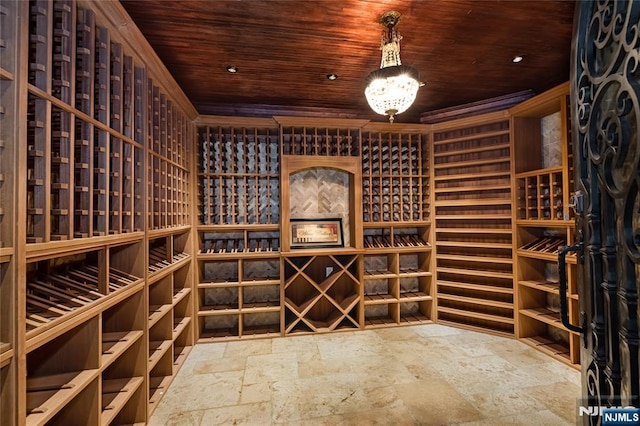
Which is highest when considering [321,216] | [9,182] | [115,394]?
[9,182]

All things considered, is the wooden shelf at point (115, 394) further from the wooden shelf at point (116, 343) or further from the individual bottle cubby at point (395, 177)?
the individual bottle cubby at point (395, 177)

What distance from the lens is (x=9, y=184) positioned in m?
1.05

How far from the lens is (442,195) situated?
3994mm

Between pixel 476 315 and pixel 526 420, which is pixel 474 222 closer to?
pixel 476 315

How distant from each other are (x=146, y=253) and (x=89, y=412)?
0.95 meters

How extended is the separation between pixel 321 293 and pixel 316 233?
2.51ft

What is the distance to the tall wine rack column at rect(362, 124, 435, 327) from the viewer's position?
3863 millimetres

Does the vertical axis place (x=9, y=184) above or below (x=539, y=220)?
above

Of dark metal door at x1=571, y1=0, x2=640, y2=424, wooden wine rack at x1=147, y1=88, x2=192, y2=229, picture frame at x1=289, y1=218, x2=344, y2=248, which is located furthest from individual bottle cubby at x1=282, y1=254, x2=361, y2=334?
dark metal door at x1=571, y1=0, x2=640, y2=424

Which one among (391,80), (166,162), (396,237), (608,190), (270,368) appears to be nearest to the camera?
(608,190)

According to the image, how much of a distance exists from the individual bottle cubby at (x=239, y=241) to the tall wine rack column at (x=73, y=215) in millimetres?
1133

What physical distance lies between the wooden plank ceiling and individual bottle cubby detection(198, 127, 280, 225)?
0.47m

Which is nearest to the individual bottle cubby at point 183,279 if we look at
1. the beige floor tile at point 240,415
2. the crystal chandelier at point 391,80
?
the beige floor tile at point 240,415

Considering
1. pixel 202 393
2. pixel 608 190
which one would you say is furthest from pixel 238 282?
pixel 608 190
